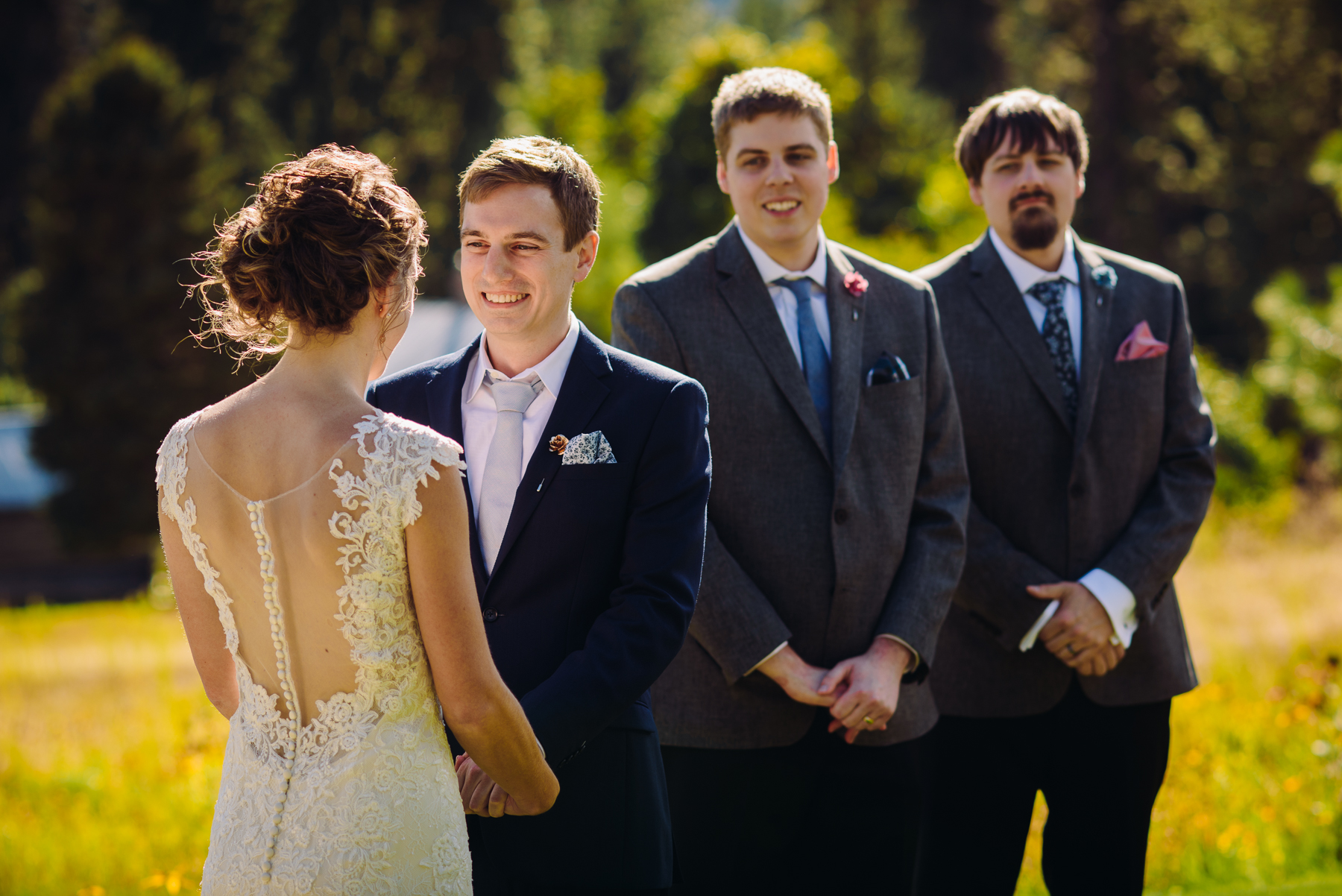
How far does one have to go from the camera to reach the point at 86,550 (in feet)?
81.3

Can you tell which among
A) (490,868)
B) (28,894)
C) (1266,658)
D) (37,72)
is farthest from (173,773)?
(37,72)

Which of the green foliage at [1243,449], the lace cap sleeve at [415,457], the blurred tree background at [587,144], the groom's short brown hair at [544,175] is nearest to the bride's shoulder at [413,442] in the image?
the lace cap sleeve at [415,457]

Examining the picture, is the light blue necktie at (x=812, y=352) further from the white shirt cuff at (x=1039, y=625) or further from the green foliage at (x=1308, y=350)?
the green foliage at (x=1308, y=350)

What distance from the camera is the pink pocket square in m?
3.59

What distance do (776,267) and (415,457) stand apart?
1618mm

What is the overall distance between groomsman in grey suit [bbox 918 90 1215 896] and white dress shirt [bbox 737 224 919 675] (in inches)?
24.0

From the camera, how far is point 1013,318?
11.9ft

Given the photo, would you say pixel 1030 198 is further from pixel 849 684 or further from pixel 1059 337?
pixel 849 684

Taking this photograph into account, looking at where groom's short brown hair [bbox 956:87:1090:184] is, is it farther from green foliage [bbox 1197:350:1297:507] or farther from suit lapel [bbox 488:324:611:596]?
green foliage [bbox 1197:350:1297:507]

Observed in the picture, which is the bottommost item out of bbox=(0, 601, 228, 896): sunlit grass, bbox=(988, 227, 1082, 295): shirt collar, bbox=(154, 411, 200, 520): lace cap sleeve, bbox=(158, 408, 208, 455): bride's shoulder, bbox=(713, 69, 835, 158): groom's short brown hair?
bbox=(0, 601, 228, 896): sunlit grass

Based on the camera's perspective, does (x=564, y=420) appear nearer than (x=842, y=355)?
Yes

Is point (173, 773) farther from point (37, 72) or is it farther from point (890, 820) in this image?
point (37, 72)

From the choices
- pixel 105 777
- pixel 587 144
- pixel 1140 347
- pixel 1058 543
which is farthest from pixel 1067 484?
pixel 587 144

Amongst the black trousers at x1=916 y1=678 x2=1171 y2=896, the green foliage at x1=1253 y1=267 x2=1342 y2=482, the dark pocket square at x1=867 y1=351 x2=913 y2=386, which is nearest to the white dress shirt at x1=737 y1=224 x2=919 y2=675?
the dark pocket square at x1=867 y1=351 x2=913 y2=386
